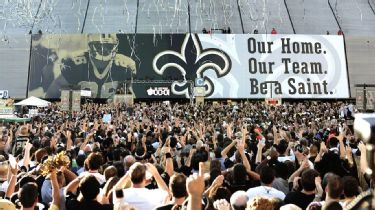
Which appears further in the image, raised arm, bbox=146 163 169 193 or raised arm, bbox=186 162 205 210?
raised arm, bbox=146 163 169 193

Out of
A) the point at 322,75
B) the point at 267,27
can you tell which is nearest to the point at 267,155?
the point at 322,75

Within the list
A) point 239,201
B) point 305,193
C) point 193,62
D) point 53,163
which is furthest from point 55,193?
point 193,62

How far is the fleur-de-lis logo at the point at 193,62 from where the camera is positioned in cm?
2989

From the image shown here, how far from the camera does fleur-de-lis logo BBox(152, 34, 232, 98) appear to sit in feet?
98.1

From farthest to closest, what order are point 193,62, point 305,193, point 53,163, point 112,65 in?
point 193,62 < point 112,65 < point 305,193 < point 53,163

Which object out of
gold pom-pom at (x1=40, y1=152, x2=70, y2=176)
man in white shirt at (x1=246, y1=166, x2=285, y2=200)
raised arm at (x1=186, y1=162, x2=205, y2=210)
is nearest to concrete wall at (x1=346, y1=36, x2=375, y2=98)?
man in white shirt at (x1=246, y1=166, x2=285, y2=200)

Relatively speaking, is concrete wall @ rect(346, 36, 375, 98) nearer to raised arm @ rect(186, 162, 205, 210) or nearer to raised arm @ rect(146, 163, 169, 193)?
raised arm @ rect(146, 163, 169, 193)

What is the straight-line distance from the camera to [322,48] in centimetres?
3111

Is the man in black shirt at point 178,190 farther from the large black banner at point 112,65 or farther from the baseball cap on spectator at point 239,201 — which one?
the large black banner at point 112,65

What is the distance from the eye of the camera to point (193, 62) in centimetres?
3020

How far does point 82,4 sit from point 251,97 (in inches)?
558

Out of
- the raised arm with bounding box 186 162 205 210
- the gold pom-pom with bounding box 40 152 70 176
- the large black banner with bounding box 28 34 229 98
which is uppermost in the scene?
the large black banner with bounding box 28 34 229 98

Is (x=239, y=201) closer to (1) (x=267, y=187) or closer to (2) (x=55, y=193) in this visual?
(1) (x=267, y=187)

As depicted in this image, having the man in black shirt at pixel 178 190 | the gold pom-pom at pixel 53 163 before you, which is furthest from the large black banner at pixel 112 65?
the man in black shirt at pixel 178 190
